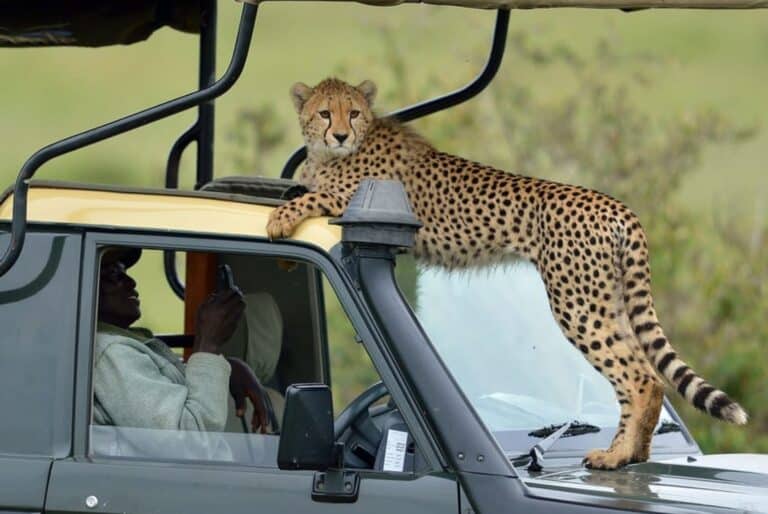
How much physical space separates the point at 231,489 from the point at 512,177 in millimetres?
1289

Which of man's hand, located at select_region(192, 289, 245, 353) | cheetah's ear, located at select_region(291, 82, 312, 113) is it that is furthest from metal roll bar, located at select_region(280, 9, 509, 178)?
man's hand, located at select_region(192, 289, 245, 353)

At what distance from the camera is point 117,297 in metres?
3.77

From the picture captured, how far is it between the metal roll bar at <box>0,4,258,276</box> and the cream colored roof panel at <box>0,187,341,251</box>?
82mm

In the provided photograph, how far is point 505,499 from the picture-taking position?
123 inches

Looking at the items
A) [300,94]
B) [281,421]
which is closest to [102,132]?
[281,421]

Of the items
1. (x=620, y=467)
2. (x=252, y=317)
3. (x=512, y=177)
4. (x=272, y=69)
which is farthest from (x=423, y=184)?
(x=272, y=69)

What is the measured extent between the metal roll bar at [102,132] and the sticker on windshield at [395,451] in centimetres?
85

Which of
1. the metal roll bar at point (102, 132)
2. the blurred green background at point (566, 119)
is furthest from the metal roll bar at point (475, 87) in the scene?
the blurred green background at point (566, 119)

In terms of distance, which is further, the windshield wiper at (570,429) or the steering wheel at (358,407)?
the steering wheel at (358,407)

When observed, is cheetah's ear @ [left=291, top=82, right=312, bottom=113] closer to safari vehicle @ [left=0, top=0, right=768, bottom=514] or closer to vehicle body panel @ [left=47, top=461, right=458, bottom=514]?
safari vehicle @ [left=0, top=0, right=768, bottom=514]

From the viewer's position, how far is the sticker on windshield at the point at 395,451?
3.38 metres

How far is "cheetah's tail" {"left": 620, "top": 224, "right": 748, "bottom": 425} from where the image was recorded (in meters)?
3.85

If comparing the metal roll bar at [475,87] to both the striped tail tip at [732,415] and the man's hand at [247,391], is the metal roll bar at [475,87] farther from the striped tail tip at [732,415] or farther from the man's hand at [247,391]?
the striped tail tip at [732,415]

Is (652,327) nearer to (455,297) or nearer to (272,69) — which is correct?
(455,297)
